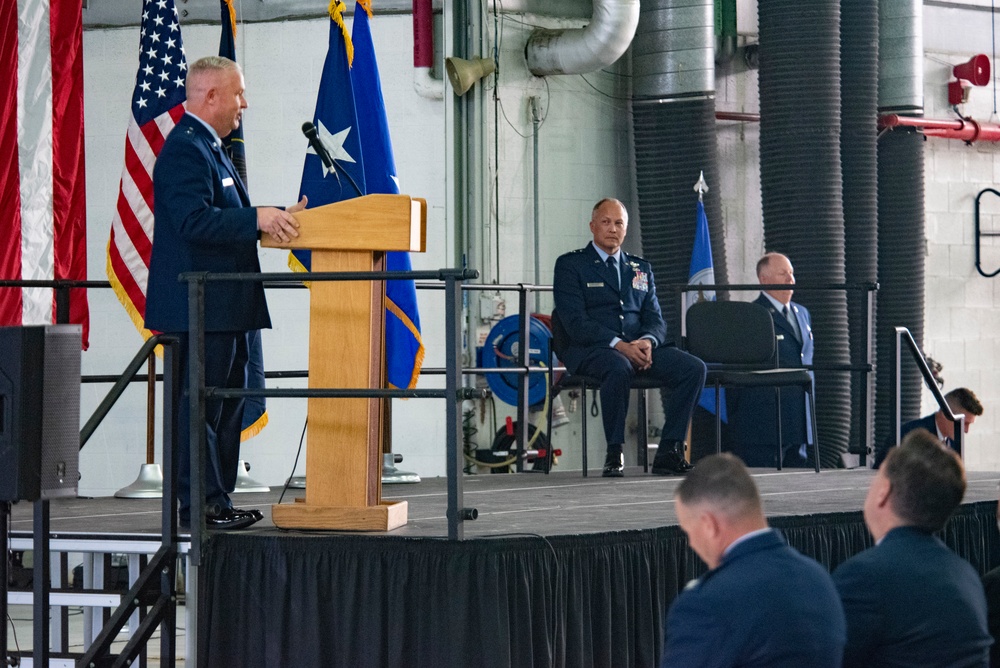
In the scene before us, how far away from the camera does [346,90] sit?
Result: 512 centimetres

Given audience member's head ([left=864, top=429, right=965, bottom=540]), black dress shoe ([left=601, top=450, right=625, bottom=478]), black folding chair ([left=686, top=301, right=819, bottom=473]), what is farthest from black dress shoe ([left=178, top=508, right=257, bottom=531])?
black folding chair ([left=686, top=301, right=819, bottom=473])

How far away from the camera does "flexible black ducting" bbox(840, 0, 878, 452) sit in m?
8.38

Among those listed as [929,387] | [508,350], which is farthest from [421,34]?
[929,387]

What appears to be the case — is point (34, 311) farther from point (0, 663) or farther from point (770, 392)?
point (770, 392)

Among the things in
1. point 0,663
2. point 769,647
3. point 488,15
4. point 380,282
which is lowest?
point 0,663

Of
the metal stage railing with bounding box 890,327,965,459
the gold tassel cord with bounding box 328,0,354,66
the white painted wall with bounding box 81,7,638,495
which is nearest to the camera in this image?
the gold tassel cord with bounding box 328,0,354,66

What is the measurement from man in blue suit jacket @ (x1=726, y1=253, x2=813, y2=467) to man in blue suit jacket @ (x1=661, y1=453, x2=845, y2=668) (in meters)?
4.85

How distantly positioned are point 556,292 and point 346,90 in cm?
131

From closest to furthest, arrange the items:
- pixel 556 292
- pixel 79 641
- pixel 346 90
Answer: pixel 346 90, pixel 556 292, pixel 79 641

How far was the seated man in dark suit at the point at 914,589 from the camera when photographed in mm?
2037

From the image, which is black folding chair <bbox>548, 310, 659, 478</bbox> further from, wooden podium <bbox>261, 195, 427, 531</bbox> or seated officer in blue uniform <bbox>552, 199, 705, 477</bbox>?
wooden podium <bbox>261, 195, 427, 531</bbox>

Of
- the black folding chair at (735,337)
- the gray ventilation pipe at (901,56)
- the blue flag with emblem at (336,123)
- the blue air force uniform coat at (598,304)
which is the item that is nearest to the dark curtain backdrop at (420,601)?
the blue flag with emblem at (336,123)

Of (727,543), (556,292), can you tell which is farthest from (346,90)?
(727,543)

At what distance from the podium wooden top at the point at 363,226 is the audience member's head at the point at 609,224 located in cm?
241
